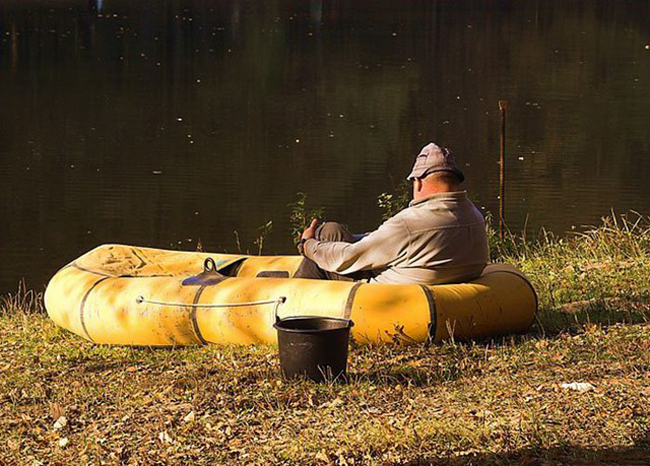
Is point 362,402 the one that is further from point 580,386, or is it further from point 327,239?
point 327,239

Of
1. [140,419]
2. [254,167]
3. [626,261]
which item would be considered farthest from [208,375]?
[254,167]

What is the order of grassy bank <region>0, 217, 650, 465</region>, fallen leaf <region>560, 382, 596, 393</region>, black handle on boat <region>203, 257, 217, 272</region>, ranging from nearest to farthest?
grassy bank <region>0, 217, 650, 465</region>, fallen leaf <region>560, 382, 596, 393</region>, black handle on boat <region>203, 257, 217, 272</region>

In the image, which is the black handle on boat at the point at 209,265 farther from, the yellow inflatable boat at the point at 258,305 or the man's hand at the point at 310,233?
the man's hand at the point at 310,233

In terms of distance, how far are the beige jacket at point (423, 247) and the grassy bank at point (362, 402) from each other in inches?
16.7

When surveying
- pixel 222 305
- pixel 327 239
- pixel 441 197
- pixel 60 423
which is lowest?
pixel 60 423

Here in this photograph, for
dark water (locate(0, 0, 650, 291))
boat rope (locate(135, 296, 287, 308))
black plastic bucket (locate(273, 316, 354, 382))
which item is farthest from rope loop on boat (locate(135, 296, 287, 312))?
dark water (locate(0, 0, 650, 291))

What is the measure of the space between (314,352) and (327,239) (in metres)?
1.33

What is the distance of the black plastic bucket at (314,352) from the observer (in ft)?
18.2

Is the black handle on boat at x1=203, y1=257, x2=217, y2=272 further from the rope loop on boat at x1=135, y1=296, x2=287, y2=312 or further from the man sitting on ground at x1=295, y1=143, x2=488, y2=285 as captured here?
the man sitting on ground at x1=295, y1=143, x2=488, y2=285

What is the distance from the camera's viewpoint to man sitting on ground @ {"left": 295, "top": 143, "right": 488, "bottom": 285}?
6250 millimetres

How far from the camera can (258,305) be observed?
6.65 meters

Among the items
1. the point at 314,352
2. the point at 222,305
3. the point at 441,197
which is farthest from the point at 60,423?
the point at 441,197

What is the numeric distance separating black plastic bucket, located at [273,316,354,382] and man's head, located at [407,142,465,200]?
99 centimetres

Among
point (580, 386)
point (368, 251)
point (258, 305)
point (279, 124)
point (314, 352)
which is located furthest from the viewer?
point (279, 124)
